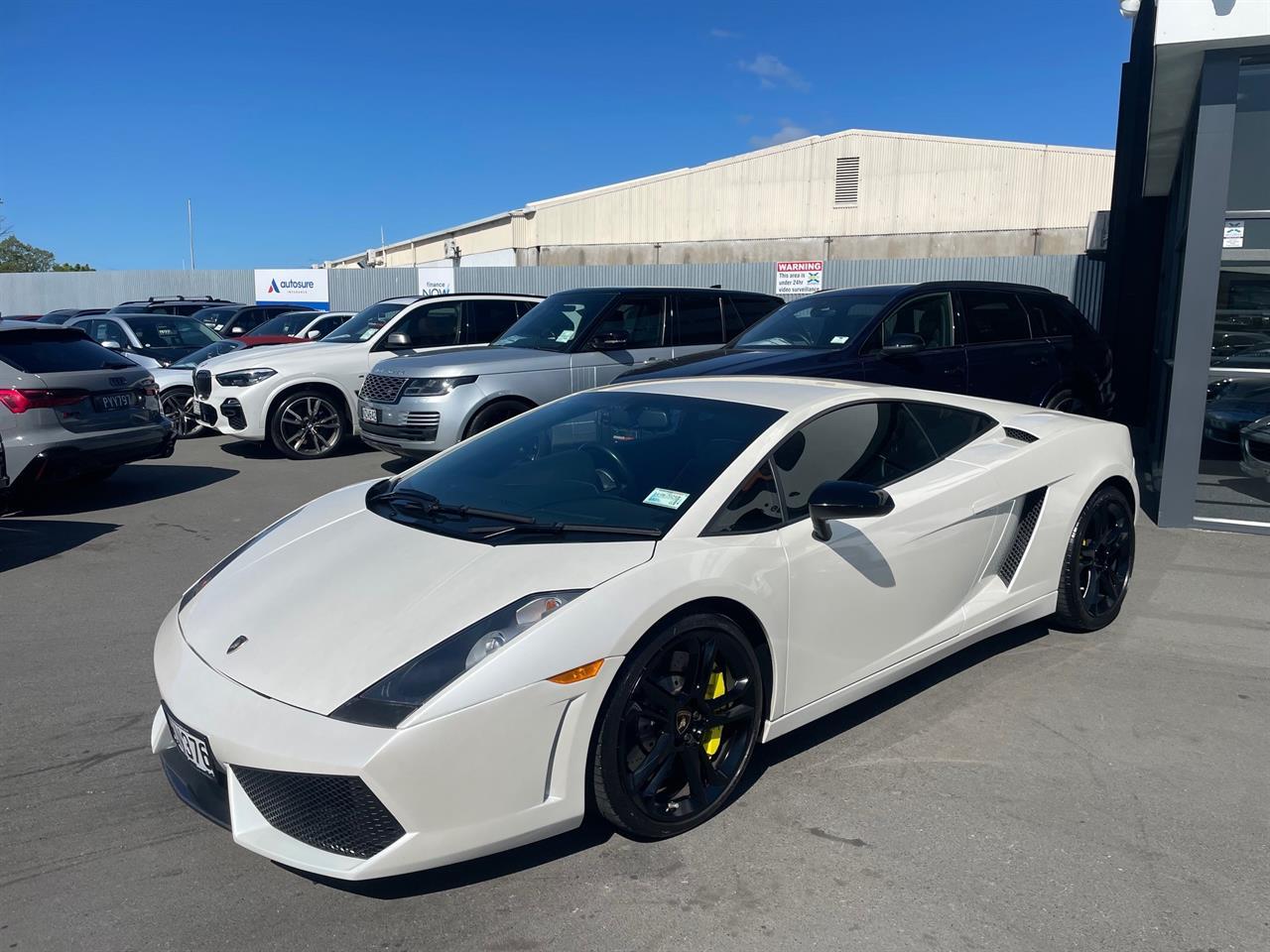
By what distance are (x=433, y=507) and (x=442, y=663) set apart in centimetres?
112

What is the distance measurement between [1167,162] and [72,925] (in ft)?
40.5

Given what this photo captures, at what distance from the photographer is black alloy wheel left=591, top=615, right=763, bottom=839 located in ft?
9.67

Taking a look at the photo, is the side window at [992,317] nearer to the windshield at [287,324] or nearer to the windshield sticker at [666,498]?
the windshield sticker at [666,498]

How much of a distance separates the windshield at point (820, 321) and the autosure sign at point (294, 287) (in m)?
23.7

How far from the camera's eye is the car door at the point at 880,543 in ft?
11.5

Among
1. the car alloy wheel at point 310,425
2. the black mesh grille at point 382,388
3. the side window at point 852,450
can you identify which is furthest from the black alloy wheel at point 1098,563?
the car alloy wheel at point 310,425

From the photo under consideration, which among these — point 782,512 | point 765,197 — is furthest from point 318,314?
point 765,197

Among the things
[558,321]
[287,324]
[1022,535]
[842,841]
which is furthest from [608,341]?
[287,324]

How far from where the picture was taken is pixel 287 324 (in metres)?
17.1

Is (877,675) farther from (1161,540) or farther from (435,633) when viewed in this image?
(1161,540)

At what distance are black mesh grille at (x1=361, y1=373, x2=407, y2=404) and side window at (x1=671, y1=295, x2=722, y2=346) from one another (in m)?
2.82

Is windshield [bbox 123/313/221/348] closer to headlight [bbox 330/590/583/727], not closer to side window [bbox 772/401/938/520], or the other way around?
side window [bbox 772/401/938/520]

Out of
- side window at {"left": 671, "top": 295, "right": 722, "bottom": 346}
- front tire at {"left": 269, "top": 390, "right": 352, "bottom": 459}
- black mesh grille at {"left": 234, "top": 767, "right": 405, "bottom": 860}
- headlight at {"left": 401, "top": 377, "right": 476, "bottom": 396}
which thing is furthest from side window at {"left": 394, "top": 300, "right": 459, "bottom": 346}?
black mesh grille at {"left": 234, "top": 767, "right": 405, "bottom": 860}

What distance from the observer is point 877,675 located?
3.80 metres
